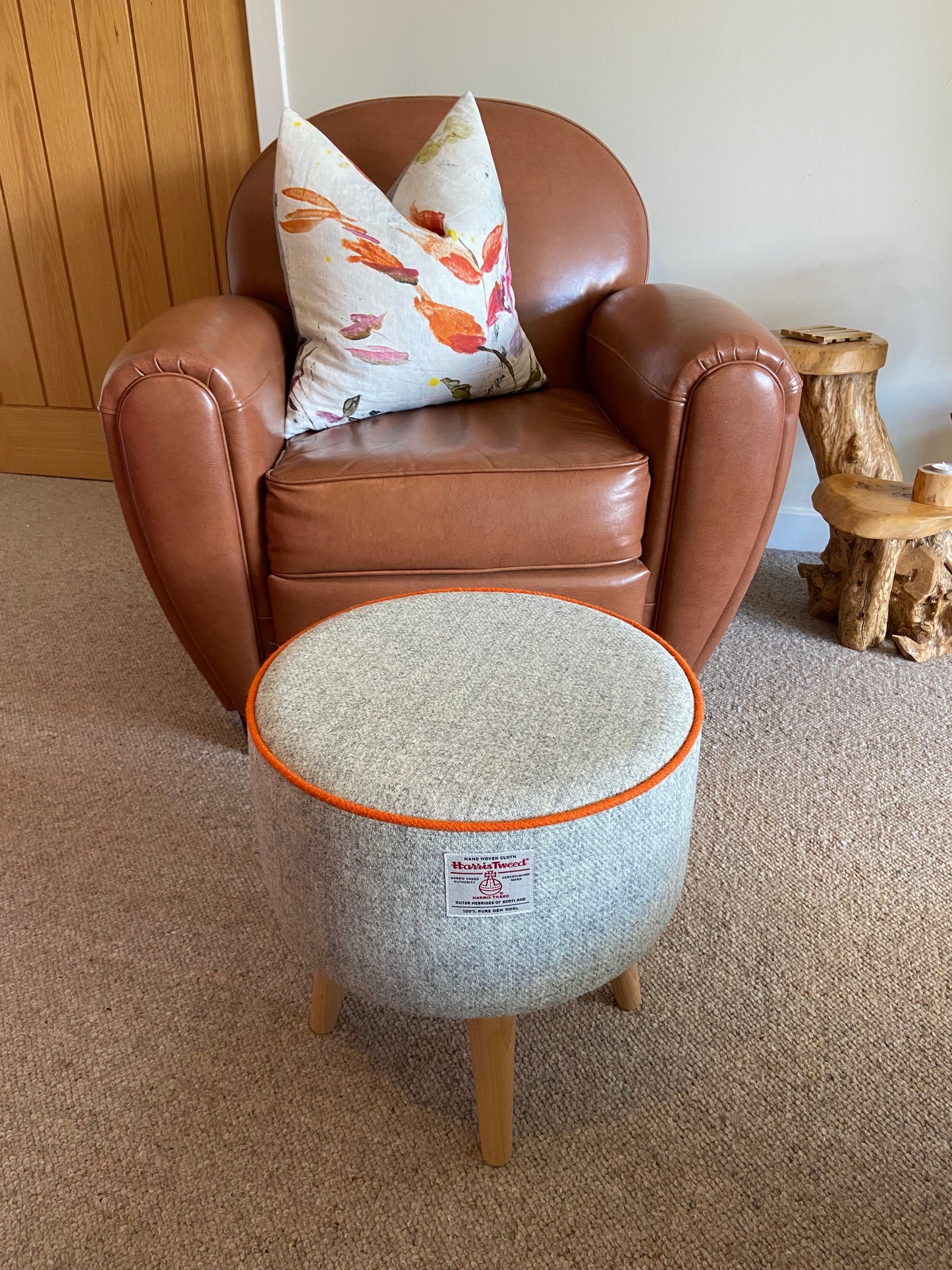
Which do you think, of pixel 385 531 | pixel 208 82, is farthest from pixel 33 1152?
pixel 208 82

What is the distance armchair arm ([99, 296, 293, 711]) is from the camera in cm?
123

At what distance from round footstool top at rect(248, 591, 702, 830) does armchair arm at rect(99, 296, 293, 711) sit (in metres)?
0.40

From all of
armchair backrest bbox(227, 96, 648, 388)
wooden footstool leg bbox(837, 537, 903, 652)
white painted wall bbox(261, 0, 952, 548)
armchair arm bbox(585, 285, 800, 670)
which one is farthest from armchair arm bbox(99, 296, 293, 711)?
wooden footstool leg bbox(837, 537, 903, 652)

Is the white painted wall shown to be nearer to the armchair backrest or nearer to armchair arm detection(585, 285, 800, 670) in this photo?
the armchair backrest

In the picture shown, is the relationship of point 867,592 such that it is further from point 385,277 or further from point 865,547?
point 385,277

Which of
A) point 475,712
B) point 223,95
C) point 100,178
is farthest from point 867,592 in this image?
point 100,178

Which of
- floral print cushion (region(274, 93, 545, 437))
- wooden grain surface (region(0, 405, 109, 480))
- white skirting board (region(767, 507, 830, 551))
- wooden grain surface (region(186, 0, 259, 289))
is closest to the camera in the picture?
floral print cushion (region(274, 93, 545, 437))

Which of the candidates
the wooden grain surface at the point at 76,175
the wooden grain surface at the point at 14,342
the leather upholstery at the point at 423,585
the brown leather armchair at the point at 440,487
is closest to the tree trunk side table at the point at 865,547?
the brown leather armchair at the point at 440,487

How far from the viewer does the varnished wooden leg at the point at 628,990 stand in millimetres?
1022

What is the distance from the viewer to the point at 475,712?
2.72ft

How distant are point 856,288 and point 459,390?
0.95 meters

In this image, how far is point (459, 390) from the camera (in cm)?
160

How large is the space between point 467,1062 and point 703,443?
2.82 ft

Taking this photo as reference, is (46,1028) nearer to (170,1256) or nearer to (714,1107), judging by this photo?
(170,1256)
